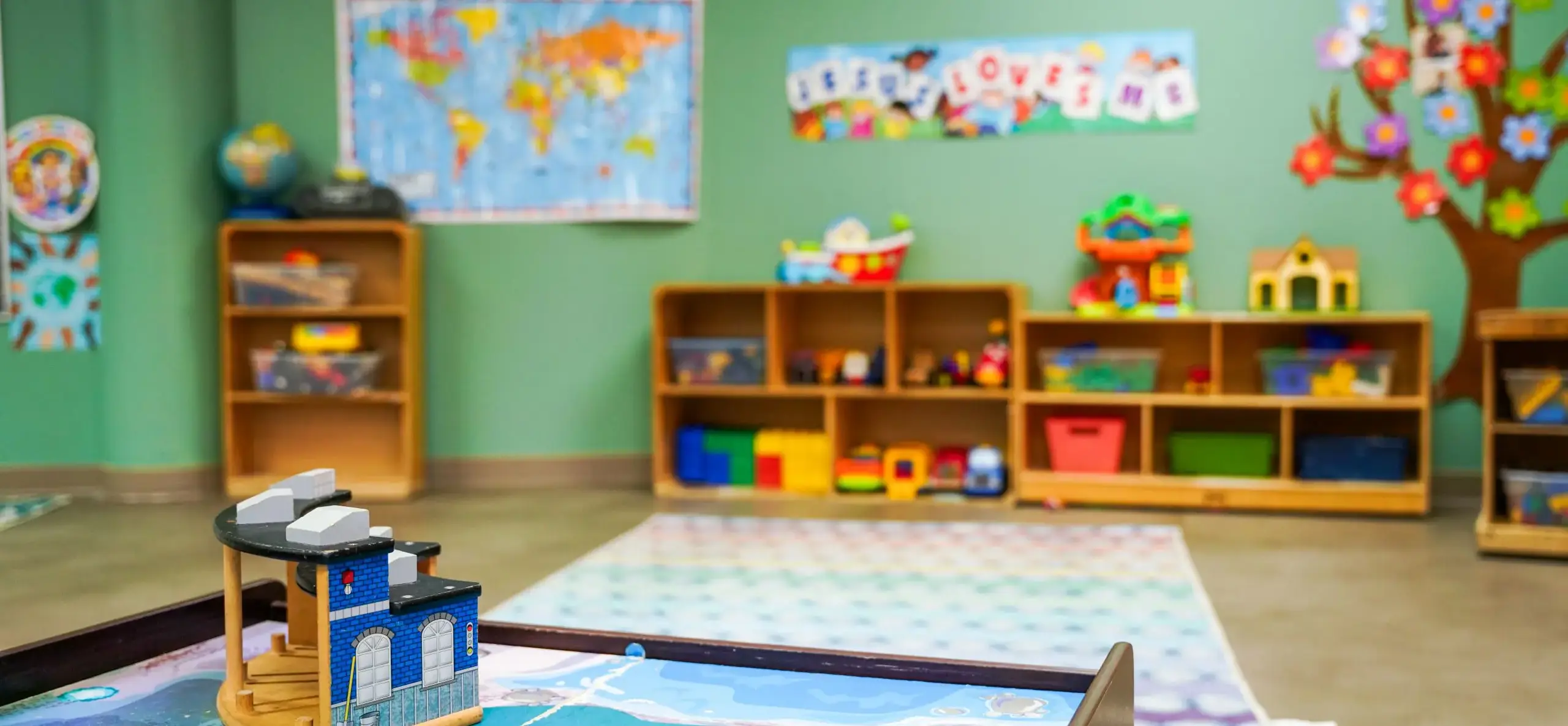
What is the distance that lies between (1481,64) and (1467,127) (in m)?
0.25

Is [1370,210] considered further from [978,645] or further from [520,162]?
[520,162]

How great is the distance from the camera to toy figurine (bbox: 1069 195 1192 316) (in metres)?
5.08

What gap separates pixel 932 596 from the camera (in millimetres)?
3492

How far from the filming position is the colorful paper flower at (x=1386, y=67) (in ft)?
16.4

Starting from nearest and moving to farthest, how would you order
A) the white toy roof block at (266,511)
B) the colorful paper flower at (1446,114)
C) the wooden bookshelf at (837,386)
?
the white toy roof block at (266,511)
the colorful paper flower at (1446,114)
the wooden bookshelf at (837,386)

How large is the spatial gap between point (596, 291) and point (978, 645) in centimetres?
311

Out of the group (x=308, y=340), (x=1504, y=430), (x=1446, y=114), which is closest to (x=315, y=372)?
(x=308, y=340)

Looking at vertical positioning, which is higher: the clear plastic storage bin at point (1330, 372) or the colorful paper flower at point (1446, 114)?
the colorful paper flower at point (1446, 114)

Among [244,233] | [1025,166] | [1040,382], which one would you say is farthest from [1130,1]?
[244,233]

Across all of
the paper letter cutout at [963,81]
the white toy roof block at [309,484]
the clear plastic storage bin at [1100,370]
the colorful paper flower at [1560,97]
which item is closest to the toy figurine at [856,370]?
the clear plastic storage bin at [1100,370]

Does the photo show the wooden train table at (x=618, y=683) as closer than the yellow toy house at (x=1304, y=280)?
Yes

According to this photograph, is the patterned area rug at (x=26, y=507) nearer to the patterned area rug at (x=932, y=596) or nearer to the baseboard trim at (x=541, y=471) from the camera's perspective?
the baseboard trim at (x=541, y=471)

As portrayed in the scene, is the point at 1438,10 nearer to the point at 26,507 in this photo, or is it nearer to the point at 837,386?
the point at 837,386

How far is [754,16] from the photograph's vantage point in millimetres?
5531
